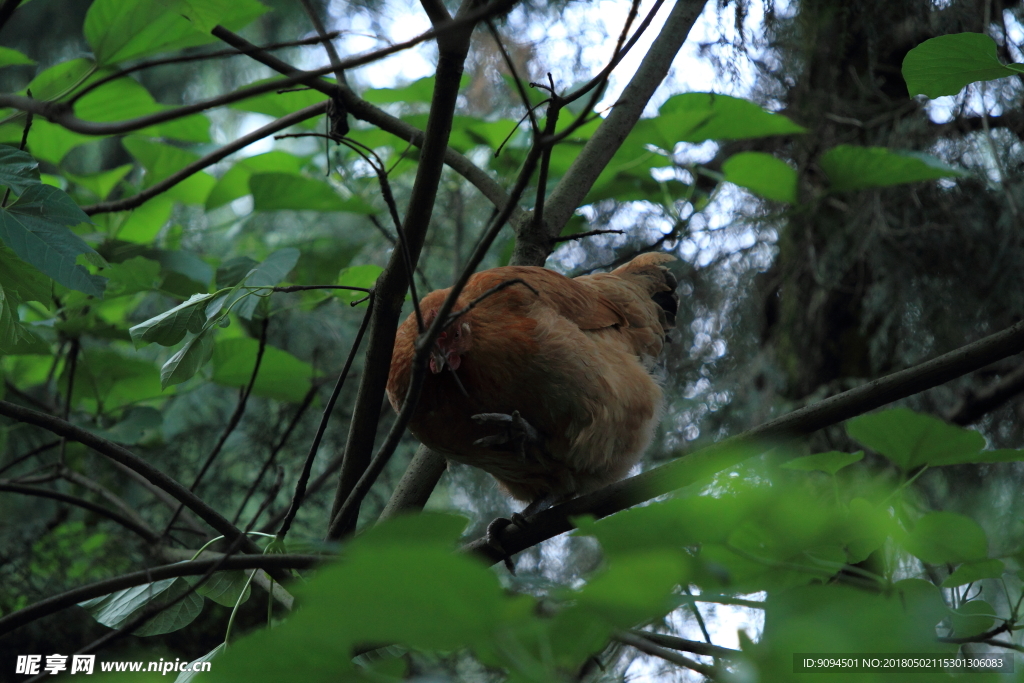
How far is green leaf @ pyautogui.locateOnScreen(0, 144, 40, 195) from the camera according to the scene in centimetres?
134

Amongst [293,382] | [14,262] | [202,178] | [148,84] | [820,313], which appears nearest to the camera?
[14,262]

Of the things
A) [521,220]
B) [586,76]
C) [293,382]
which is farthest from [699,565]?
[586,76]

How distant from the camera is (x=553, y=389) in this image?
2.13 meters

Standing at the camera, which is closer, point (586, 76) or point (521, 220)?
point (521, 220)

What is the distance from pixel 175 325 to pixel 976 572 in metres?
1.56

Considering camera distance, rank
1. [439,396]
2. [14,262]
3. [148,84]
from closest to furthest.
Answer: [14,262] < [439,396] < [148,84]

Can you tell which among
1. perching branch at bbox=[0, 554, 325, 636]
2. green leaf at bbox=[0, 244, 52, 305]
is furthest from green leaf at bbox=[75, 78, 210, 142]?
perching branch at bbox=[0, 554, 325, 636]

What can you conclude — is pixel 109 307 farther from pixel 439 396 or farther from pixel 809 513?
pixel 809 513

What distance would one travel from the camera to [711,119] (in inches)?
98.5

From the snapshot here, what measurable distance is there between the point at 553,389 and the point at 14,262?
137 cm

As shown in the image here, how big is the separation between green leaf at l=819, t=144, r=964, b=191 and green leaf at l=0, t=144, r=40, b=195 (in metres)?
2.33

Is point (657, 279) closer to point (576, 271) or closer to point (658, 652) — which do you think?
point (576, 271)

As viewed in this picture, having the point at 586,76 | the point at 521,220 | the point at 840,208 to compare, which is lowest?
the point at 521,220

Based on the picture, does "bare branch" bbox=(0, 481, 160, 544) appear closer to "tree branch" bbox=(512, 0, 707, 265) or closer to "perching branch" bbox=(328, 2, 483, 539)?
"perching branch" bbox=(328, 2, 483, 539)
